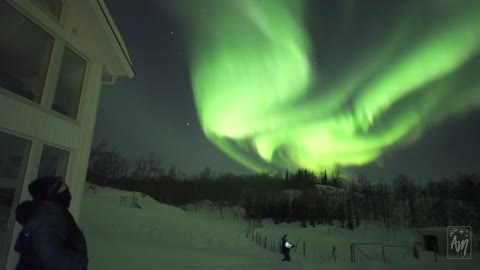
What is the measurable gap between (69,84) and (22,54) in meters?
1.12

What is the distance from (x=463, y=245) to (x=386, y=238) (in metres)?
24.1

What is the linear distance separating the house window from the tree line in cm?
5885

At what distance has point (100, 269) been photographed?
8.24 m

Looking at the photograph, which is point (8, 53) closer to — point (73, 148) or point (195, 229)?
point (73, 148)

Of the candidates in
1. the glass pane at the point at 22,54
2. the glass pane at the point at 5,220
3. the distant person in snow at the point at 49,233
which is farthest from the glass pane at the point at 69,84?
the distant person in snow at the point at 49,233

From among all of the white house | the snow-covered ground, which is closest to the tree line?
the snow-covered ground

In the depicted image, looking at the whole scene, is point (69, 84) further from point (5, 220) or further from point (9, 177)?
point (5, 220)

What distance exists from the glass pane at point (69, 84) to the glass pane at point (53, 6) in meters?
0.66

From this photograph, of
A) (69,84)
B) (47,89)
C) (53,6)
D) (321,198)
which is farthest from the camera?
(321,198)

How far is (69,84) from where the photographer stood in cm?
606

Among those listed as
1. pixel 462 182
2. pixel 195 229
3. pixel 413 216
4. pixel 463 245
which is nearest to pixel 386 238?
pixel 413 216

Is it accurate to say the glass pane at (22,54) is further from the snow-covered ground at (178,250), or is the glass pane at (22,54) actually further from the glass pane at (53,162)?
the snow-covered ground at (178,250)

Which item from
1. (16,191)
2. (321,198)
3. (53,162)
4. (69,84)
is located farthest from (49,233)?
(321,198)

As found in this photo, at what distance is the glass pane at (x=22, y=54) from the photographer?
183 inches
